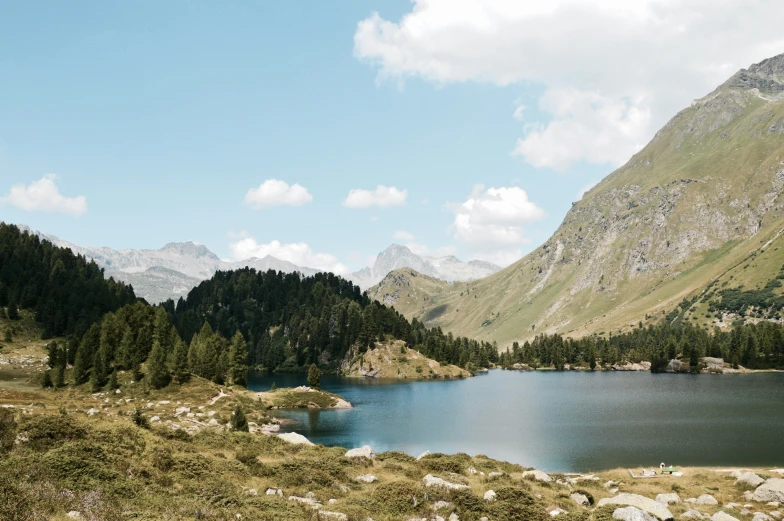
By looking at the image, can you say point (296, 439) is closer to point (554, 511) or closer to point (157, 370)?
point (554, 511)

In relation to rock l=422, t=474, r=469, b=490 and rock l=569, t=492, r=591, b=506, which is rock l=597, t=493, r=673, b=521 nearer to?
rock l=569, t=492, r=591, b=506

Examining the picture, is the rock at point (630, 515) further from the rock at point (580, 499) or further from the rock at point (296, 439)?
the rock at point (296, 439)

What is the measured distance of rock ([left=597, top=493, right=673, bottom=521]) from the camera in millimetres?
34562

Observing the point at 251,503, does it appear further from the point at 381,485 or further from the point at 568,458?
the point at 568,458

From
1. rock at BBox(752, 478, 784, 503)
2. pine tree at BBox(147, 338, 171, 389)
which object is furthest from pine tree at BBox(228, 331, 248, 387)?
rock at BBox(752, 478, 784, 503)

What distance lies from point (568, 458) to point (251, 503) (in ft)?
200

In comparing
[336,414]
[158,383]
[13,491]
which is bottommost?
[336,414]

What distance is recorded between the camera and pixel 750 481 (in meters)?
48.3

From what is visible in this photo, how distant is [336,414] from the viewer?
4685 inches

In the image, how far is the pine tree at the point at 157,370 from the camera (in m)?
101

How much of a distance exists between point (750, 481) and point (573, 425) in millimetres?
54757

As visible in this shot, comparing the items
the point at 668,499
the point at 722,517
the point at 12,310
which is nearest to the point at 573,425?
the point at 668,499

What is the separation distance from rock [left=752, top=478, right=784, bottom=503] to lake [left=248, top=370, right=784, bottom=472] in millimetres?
24864

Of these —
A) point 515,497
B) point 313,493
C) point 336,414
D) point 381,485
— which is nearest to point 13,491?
point 313,493
